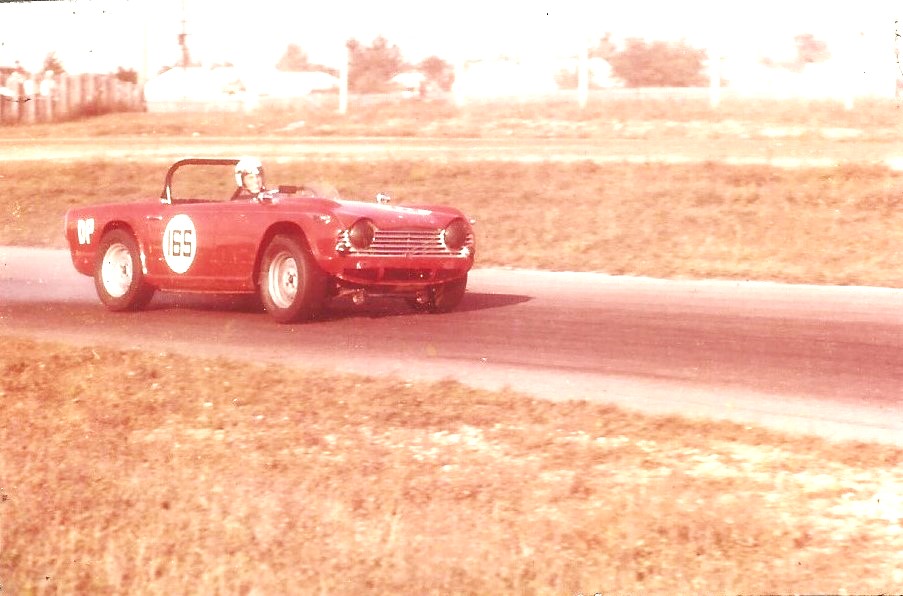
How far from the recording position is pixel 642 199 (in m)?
19.2

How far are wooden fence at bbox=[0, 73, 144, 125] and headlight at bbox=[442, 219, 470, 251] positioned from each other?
81.9 feet

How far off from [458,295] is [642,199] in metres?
8.02

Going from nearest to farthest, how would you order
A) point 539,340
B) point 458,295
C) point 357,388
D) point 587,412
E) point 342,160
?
1. point 587,412
2. point 357,388
3. point 539,340
4. point 458,295
5. point 342,160

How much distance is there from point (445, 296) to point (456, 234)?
Answer: 2.69 ft

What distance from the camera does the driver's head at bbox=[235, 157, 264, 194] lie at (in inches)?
445

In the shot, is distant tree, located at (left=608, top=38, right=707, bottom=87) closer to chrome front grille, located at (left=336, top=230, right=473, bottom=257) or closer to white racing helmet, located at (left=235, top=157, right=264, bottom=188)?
white racing helmet, located at (left=235, top=157, right=264, bottom=188)

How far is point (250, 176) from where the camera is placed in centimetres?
1130

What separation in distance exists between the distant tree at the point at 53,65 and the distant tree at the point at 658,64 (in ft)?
47.1

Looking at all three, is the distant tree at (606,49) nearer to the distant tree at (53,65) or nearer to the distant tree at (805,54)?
the distant tree at (805,54)

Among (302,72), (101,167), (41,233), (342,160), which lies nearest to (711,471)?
(41,233)

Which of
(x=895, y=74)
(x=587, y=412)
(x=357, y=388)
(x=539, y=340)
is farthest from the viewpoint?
(x=895, y=74)

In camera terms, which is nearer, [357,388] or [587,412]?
[587,412]

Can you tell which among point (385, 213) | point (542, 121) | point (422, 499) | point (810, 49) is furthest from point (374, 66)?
point (422, 499)

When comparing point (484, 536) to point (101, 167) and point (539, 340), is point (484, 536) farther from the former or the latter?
point (101, 167)
